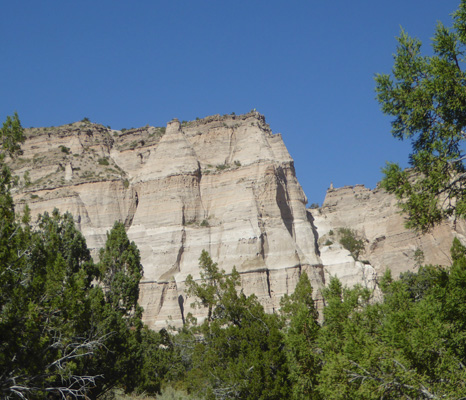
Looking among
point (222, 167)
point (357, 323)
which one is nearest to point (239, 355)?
point (357, 323)

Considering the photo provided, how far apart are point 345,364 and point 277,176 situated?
6227cm

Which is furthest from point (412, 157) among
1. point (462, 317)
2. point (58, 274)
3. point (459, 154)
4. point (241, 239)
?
point (241, 239)

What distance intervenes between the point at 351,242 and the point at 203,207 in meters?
23.0

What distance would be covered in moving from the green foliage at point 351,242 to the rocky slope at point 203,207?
1.20 meters

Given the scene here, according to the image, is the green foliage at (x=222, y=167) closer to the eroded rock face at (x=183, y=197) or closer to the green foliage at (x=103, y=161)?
the eroded rock face at (x=183, y=197)

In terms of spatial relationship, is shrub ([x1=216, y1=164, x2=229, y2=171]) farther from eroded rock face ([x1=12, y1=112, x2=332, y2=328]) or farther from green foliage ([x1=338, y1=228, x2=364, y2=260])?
green foliage ([x1=338, y1=228, x2=364, y2=260])

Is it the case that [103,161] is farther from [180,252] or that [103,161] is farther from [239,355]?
[239,355]

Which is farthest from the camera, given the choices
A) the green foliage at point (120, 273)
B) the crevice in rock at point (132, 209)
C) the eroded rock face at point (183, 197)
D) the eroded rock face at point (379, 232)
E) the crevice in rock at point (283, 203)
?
the crevice in rock at point (132, 209)

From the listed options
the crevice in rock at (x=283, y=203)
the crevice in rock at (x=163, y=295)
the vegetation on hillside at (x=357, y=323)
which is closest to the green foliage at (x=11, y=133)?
the vegetation on hillside at (x=357, y=323)

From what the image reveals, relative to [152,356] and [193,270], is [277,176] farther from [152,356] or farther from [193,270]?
[152,356]

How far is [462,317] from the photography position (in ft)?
52.0

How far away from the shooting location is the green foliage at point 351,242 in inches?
3413

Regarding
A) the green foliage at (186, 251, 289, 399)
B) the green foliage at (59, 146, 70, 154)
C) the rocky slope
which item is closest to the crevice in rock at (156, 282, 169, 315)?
the rocky slope

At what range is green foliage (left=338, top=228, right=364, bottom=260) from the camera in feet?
284
